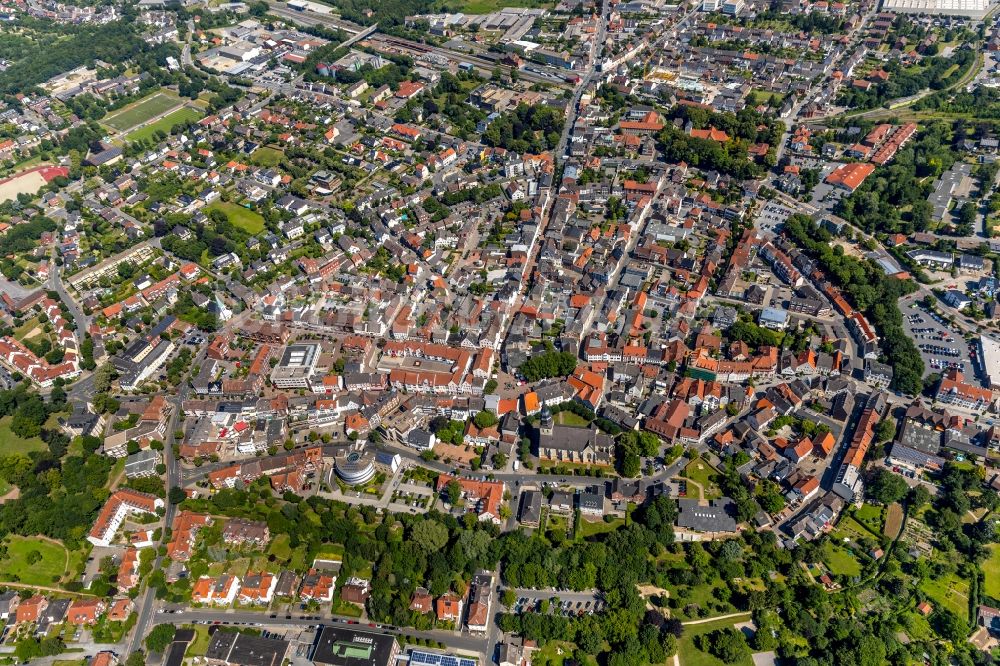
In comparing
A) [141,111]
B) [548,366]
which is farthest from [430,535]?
[141,111]

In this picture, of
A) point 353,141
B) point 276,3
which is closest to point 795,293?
point 353,141

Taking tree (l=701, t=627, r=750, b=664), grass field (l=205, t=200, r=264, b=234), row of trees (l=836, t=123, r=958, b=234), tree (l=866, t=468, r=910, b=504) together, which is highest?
row of trees (l=836, t=123, r=958, b=234)

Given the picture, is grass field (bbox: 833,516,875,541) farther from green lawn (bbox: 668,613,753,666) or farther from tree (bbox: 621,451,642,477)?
tree (bbox: 621,451,642,477)

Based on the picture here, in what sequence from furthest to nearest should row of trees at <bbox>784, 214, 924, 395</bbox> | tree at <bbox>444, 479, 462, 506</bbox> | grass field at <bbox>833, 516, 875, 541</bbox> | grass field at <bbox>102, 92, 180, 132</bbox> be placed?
grass field at <bbox>102, 92, 180, 132</bbox>
row of trees at <bbox>784, 214, 924, 395</bbox>
tree at <bbox>444, 479, 462, 506</bbox>
grass field at <bbox>833, 516, 875, 541</bbox>

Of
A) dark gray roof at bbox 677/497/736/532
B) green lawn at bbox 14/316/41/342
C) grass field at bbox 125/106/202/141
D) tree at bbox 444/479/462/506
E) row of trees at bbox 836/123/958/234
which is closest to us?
dark gray roof at bbox 677/497/736/532

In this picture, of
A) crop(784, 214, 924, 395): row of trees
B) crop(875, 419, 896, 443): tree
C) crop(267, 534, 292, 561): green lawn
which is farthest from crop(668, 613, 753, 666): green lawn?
crop(267, 534, 292, 561): green lawn

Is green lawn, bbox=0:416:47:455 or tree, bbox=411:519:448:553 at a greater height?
tree, bbox=411:519:448:553

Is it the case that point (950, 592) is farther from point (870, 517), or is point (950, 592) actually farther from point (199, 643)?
point (199, 643)

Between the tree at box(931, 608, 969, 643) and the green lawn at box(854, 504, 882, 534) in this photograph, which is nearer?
the tree at box(931, 608, 969, 643)
